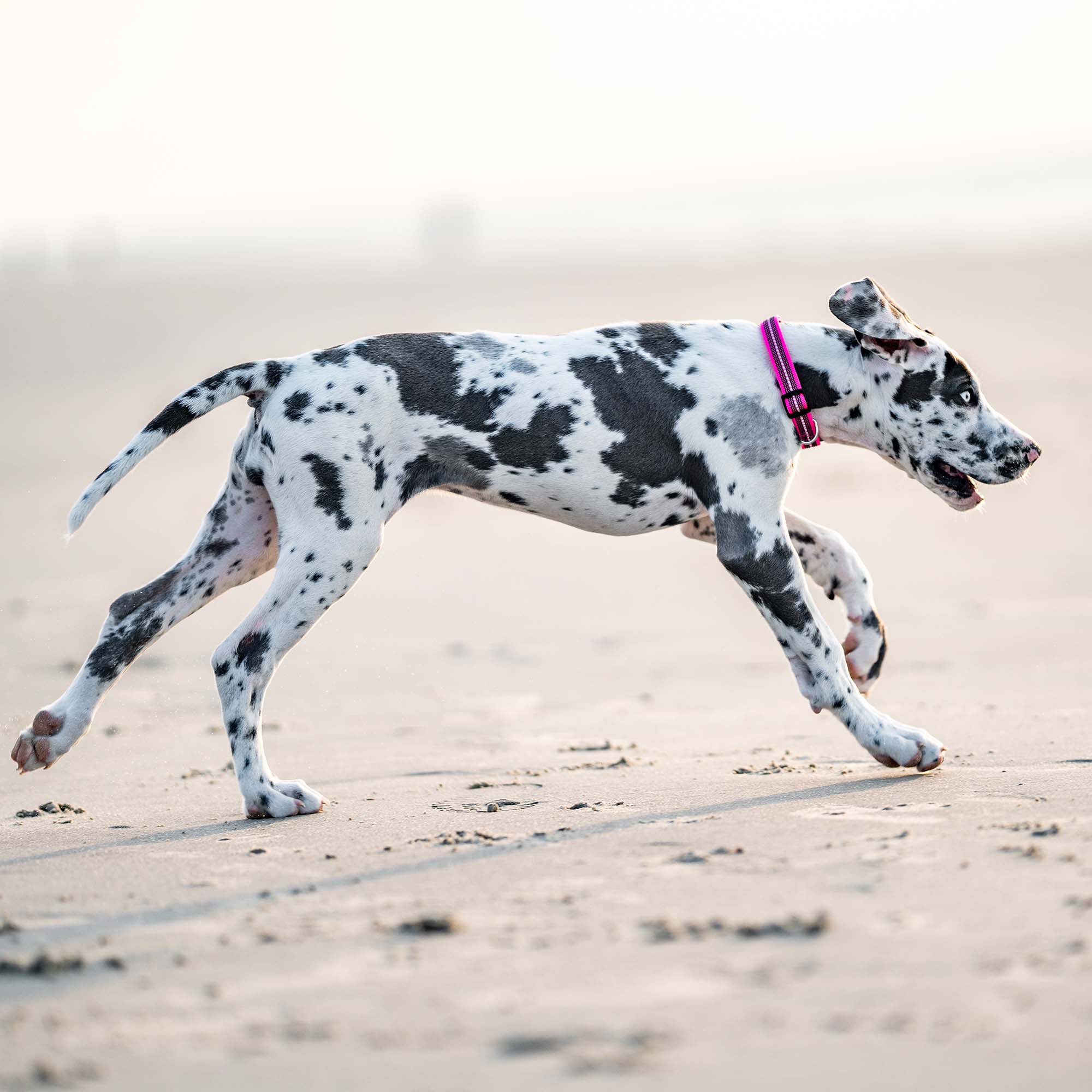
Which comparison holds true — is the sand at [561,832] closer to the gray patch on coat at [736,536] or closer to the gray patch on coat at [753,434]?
the gray patch on coat at [736,536]

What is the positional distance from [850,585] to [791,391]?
2.62 ft

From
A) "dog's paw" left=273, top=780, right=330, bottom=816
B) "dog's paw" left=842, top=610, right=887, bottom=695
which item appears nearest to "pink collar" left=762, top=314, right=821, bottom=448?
"dog's paw" left=842, top=610, right=887, bottom=695

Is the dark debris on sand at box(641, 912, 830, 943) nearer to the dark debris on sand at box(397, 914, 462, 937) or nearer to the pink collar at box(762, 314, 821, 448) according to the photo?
the dark debris on sand at box(397, 914, 462, 937)

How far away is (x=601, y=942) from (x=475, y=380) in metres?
2.38

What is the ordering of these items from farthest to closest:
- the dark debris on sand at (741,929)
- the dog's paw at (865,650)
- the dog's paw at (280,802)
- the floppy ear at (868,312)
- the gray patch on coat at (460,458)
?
the dog's paw at (865,650)
the floppy ear at (868,312)
the gray patch on coat at (460,458)
the dog's paw at (280,802)
the dark debris on sand at (741,929)

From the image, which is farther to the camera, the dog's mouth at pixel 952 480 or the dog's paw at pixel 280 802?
the dog's mouth at pixel 952 480

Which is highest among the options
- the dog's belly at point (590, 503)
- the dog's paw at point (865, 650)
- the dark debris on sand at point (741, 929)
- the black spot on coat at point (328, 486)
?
the black spot on coat at point (328, 486)

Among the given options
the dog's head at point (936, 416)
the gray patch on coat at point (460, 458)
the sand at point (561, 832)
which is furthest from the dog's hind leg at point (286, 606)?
the dog's head at point (936, 416)

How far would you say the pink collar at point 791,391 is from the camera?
520 cm

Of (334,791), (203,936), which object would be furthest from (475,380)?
(203,936)

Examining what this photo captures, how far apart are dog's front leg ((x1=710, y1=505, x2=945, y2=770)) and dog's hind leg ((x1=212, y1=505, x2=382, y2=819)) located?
1.14 metres

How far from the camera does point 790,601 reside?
5.06 metres

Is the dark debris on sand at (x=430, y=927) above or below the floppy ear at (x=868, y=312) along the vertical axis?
below

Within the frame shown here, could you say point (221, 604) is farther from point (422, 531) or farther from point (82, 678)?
point (82, 678)
